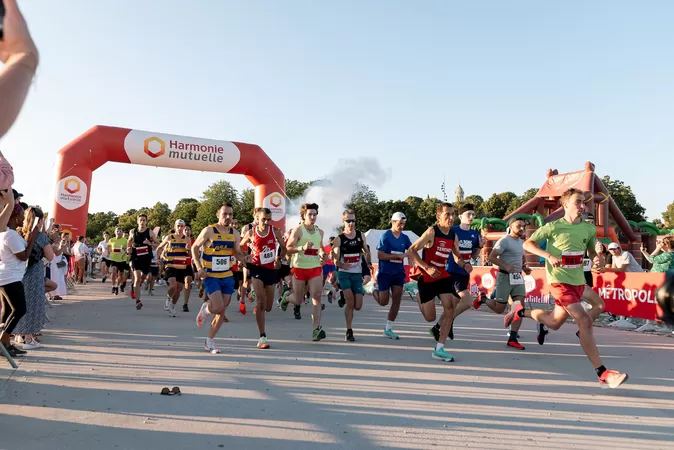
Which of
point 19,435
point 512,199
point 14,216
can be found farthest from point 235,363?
point 512,199

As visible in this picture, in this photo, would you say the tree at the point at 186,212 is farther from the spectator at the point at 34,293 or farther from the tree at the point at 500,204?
the spectator at the point at 34,293

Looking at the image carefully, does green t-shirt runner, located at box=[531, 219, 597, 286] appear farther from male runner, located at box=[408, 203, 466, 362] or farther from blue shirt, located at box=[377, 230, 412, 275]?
blue shirt, located at box=[377, 230, 412, 275]

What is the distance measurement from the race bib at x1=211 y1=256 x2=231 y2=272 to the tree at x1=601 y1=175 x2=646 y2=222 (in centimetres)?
5901

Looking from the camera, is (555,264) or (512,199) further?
(512,199)

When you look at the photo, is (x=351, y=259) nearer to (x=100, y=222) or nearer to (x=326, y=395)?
(x=326, y=395)

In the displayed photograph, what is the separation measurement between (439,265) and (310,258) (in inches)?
79.5

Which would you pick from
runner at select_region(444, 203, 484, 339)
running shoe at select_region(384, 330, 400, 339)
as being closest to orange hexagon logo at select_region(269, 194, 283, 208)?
running shoe at select_region(384, 330, 400, 339)

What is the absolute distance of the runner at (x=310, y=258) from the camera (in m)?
7.80

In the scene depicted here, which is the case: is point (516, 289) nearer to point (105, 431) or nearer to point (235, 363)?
point (235, 363)

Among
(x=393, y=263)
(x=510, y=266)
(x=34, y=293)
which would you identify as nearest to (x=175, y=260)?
(x=34, y=293)

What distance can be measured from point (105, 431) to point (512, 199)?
73.9 metres

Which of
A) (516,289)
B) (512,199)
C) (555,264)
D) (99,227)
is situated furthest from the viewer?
(99,227)

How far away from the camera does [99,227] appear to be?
102438 millimetres

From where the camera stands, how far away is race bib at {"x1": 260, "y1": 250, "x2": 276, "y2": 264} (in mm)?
8070
